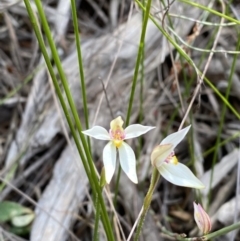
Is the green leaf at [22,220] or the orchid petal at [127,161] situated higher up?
the orchid petal at [127,161]

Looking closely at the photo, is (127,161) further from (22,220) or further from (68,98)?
(22,220)

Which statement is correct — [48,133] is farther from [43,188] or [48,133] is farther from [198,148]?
[198,148]

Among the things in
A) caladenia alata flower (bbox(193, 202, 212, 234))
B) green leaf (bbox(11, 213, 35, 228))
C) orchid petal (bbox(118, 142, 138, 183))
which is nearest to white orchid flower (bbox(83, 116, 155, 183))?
orchid petal (bbox(118, 142, 138, 183))

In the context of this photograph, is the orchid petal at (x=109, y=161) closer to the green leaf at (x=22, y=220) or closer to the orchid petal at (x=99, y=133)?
the orchid petal at (x=99, y=133)

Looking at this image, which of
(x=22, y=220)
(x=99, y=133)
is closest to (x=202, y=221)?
(x=99, y=133)

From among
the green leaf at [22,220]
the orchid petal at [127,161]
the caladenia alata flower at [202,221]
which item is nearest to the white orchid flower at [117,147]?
the orchid petal at [127,161]

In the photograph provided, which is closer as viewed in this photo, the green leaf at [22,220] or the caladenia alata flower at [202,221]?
the caladenia alata flower at [202,221]
